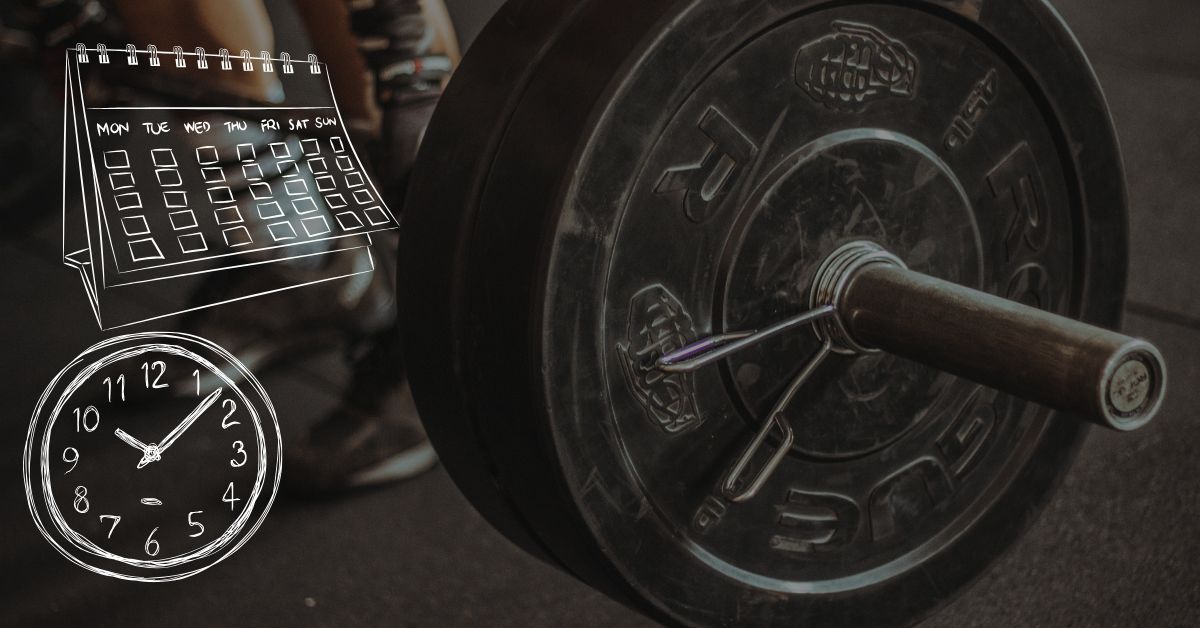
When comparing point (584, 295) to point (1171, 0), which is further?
point (1171, 0)

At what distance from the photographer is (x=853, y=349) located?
774mm

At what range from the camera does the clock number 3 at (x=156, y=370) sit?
0.82 m

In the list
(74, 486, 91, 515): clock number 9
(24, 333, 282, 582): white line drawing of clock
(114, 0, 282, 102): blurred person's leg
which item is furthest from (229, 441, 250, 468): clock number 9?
(114, 0, 282, 102): blurred person's leg

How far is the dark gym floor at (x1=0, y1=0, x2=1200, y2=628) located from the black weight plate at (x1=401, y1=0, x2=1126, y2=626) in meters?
0.19

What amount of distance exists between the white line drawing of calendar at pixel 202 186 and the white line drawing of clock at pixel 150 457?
44mm

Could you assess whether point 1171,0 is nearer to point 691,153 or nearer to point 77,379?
point 691,153

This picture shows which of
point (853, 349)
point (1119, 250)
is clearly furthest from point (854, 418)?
point (1119, 250)

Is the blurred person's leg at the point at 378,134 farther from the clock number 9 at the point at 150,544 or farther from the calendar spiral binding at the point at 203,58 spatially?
the clock number 9 at the point at 150,544

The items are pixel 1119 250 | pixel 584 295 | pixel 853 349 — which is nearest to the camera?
pixel 584 295

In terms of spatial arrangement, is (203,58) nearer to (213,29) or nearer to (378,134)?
(213,29)

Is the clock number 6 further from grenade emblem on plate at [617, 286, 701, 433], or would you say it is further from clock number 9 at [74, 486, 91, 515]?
grenade emblem on plate at [617, 286, 701, 433]

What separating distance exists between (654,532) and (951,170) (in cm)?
35

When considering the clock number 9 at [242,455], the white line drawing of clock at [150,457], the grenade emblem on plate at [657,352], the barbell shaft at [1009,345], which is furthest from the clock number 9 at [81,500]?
the barbell shaft at [1009,345]

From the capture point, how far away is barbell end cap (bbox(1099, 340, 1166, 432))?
0.63 metres
